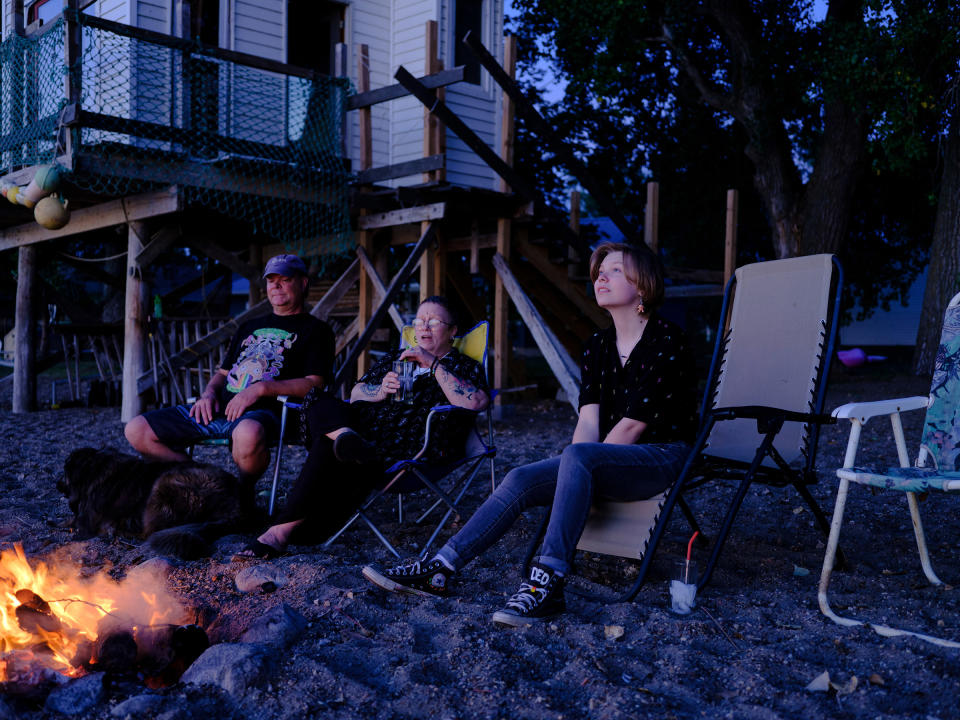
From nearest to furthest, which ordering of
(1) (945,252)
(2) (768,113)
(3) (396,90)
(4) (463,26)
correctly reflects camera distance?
1. (3) (396,90)
2. (4) (463,26)
3. (1) (945,252)
4. (2) (768,113)

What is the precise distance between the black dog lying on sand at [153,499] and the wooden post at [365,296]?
501cm

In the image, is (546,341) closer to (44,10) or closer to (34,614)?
(34,614)

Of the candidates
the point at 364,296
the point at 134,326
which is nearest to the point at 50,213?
the point at 134,326

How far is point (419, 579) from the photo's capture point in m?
2.84

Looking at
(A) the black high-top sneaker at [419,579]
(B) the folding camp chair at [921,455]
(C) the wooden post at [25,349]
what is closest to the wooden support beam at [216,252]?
(C) the wooden post at [25,349]

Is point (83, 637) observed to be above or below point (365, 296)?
below

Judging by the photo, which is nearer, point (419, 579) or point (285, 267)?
point (419, 579)

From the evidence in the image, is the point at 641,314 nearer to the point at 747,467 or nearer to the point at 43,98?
the point at 747,467

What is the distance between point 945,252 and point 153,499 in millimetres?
10435

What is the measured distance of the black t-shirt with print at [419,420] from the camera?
11.9 feet

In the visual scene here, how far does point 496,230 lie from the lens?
348 inches

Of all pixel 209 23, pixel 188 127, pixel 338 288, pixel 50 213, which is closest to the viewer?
pixel 50 213

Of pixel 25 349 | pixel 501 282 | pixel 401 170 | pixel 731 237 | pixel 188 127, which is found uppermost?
pixel 188 127

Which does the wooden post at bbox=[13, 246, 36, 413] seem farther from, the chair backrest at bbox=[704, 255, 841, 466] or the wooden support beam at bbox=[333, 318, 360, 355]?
the chair backrest at bbox=[704, 255, 841, 466]
